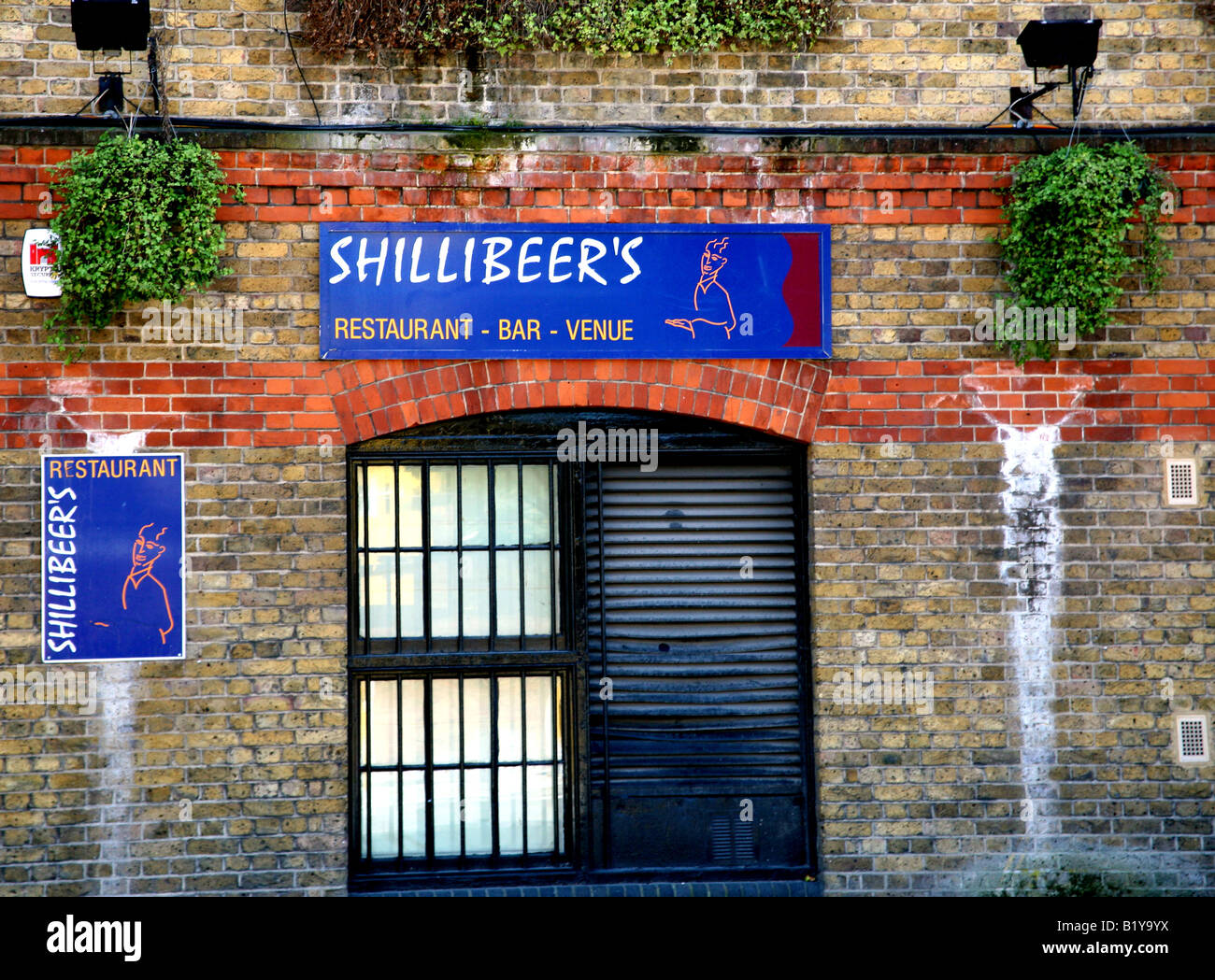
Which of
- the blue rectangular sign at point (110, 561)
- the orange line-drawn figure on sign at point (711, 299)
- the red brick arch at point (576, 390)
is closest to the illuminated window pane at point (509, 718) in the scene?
the red brick arch at point (576, 390)

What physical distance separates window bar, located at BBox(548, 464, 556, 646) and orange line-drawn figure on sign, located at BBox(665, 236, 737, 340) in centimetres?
110

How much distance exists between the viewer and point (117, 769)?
5.38 m

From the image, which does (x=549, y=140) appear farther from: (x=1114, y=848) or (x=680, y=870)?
(x=1114, y=848)

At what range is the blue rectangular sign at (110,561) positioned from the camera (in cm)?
539

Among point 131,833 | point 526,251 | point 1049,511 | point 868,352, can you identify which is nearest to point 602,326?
point 526,251

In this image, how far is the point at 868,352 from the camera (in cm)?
579

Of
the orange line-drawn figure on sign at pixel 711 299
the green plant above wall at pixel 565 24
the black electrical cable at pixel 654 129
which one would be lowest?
the orange line-drawn figure on sign at pixel 711 299

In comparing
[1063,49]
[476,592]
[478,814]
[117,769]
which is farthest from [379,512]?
[1063,49]

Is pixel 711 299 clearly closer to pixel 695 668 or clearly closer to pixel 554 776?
pixel 695 668

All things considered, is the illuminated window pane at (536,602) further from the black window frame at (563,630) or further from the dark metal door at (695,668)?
the dark metal door at (695,668)

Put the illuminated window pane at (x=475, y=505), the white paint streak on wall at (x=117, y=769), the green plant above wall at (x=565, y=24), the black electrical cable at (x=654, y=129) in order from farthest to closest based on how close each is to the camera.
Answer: the illuminated window pane at (x=475, y=505) < the green plant above wall at (x=565, y=24) < the black electrical cable at (x=654, y=129) < the white paint streak on wall at (x=117, y=769)

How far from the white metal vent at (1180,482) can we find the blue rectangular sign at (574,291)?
6.71ft

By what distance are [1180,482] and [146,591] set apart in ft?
18.6

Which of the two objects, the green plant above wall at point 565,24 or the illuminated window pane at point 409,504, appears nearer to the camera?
the green plant above wall at point 565,24
